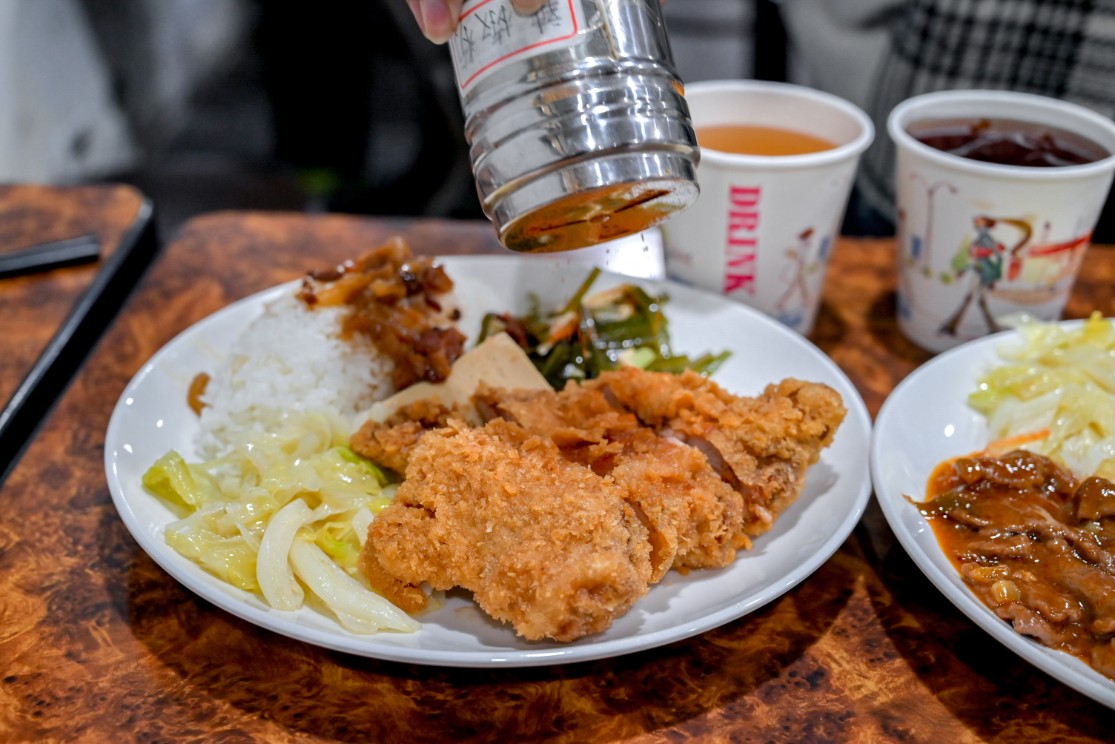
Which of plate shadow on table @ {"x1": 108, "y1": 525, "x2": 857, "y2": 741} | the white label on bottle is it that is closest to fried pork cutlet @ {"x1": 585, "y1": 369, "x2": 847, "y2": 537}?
plate shadow on table @ {"x1": 108, "y1": 525, "x2": 857, "y2": 741}

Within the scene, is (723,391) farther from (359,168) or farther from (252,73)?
(252,73)

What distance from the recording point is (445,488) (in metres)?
1.67

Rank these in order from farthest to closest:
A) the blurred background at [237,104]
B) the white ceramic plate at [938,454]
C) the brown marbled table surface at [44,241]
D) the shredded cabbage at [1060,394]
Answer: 1. the blurred background at [237,104]
2. the brown marbled table surface at [44,241]
3. the shredded cabbage at [1060,394]
4. the white ceramic plate at [938,454]

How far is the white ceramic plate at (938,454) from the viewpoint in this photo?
144cm

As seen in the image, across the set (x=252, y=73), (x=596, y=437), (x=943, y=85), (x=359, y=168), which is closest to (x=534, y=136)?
(x=596, y=437)

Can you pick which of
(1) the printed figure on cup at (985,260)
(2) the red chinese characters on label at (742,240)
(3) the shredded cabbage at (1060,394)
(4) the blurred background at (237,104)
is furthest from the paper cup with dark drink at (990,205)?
(4) the blurred background at (237,104)

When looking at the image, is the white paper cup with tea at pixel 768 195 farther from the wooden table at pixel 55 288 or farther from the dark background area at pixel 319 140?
the dark background area at pixel 319 140

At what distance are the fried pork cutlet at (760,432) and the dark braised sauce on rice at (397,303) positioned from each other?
64cm

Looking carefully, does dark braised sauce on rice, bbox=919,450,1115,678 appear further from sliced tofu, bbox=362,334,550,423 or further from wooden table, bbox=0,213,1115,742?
sliced tofu, bbox=362,334,550,423

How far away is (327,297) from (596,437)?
95 centimetres

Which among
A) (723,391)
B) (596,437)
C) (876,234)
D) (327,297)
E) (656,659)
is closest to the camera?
(656,659)

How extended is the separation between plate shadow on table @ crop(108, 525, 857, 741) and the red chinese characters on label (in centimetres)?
111

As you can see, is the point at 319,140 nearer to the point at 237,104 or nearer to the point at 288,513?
the point at 237,104

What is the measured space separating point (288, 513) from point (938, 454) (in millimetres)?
1408
